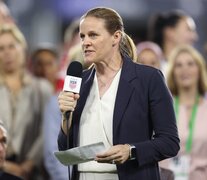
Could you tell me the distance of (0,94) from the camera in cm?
802

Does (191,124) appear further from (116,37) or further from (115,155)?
(115,155)

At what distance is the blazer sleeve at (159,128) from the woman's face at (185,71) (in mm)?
2673

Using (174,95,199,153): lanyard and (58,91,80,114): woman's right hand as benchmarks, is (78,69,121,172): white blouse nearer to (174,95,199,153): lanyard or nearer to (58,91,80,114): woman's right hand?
(58,91,80,114): woman's right hand

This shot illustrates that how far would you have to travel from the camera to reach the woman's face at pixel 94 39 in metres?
5.33

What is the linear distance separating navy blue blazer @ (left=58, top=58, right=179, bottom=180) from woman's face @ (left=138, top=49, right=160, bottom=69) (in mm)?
2825

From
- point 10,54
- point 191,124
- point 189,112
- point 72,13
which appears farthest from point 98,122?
point 72,13

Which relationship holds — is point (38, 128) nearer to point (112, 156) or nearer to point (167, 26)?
point (167, 26)

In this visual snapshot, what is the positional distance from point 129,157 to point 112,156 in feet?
0.47

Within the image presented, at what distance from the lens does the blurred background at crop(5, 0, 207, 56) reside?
52.5 feet

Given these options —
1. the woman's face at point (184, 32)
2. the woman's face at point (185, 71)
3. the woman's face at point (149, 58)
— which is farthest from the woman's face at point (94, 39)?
the woman's face at point (184, 32)

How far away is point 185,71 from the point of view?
7996 mm

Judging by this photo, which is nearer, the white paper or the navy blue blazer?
the white paper

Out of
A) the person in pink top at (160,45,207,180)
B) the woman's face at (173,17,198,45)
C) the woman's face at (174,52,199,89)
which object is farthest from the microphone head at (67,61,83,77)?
Result: the woman's face at (173,17,198,45)

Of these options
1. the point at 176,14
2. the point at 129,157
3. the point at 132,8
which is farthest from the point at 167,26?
the point at 132,8
